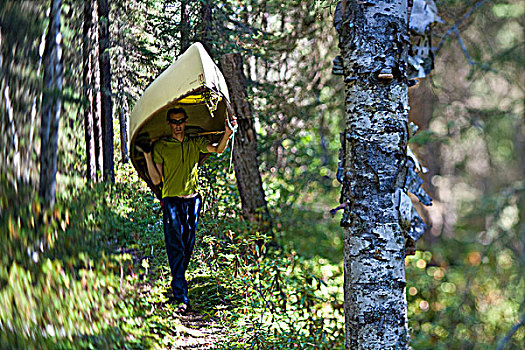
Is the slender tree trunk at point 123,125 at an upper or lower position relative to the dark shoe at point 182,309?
upper

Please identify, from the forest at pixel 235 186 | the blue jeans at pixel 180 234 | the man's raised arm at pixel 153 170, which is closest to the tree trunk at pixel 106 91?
the forest at pixel 235 186

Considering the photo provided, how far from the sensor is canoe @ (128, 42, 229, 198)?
1608 millimetres

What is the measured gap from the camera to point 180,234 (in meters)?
1.71

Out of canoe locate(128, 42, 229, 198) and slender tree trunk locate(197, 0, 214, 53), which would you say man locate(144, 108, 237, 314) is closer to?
canoe locate(128, 42, 229, 198)

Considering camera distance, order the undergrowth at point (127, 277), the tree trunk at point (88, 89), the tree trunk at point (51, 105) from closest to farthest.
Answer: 1. the undergrowth at point (127, 277)
2. the tree trunk at point (51, 105)
3. the tree trunk at point (88, 89)

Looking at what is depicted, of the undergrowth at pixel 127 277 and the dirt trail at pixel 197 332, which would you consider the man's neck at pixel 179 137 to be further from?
the dirt trail at pixel 197 332

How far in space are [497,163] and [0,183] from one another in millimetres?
4793

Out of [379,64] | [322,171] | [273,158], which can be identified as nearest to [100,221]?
[379,64]

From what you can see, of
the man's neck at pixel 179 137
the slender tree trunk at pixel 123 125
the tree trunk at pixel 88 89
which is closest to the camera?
the tree trunk at pixel 88 89

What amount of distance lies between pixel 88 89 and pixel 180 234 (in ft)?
2.02

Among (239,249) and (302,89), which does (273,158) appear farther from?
(239,249)

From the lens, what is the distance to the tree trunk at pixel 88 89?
55.1 inches

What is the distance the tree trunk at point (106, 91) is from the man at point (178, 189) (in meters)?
0.15

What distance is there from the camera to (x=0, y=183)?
104cm
